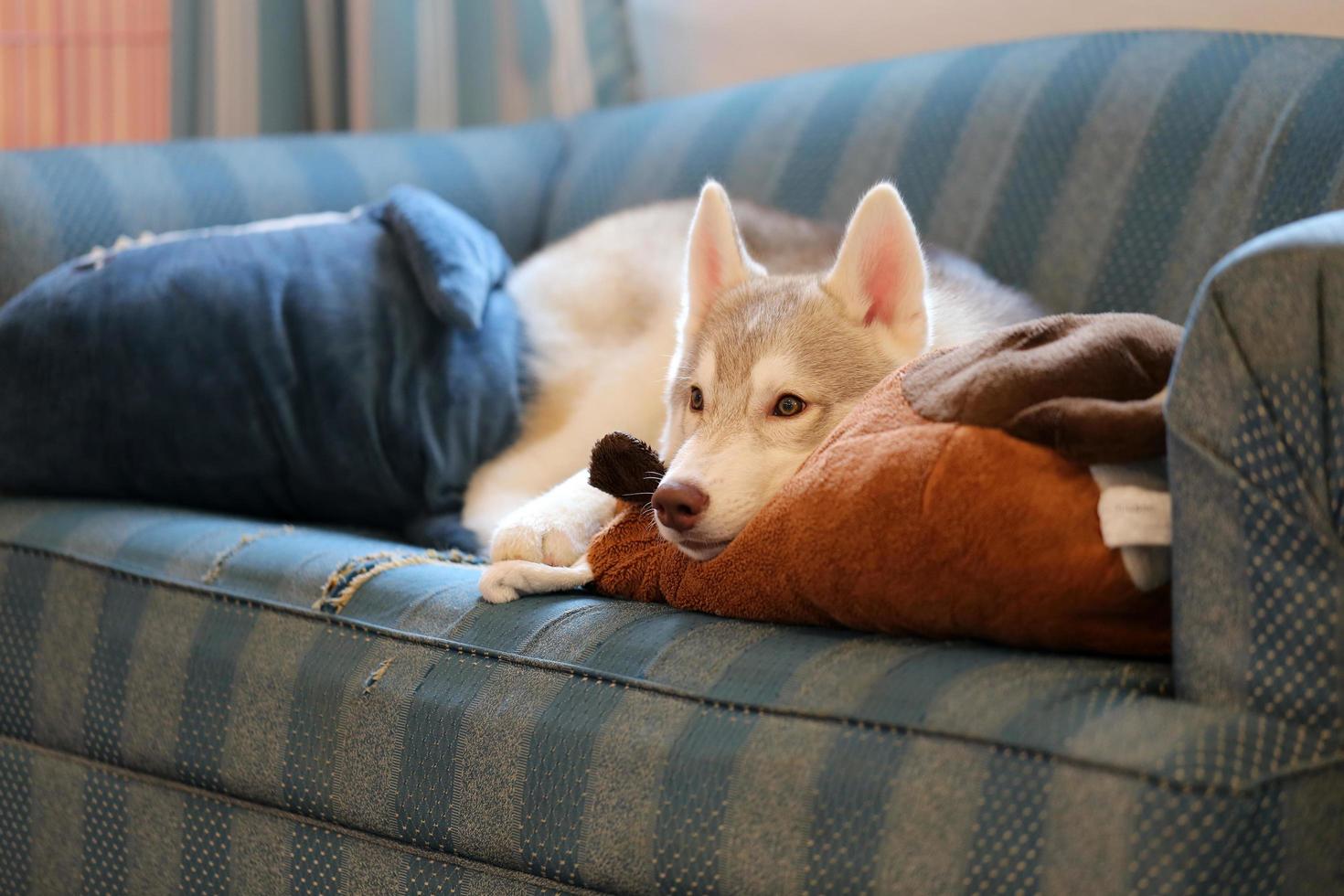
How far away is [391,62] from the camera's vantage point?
3.59 metres

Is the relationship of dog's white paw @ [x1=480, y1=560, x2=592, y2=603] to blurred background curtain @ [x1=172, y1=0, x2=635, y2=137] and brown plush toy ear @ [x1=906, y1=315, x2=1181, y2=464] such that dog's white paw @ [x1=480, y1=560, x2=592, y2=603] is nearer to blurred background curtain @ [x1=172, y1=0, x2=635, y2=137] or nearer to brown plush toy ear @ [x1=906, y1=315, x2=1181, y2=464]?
brown plush toy ear @ [x1=906, y1=315, x2=1181, y2=464]

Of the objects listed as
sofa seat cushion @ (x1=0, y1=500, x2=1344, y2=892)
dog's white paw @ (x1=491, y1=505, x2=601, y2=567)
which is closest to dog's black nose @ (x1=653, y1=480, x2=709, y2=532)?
sofa seat cushion @ (x1=0, y1=500, x2=1344, y2=892)

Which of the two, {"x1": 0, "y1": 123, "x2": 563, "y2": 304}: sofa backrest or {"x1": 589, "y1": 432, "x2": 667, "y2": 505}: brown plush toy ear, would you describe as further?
{"x1": 0, "y1": 123, "x2": 563, "y2": 304}: sofa backrest

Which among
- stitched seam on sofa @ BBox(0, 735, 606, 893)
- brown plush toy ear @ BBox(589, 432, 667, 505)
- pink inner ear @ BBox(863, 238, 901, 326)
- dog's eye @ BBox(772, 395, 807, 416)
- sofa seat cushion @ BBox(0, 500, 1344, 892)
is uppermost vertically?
pink inner ear @ BBox(863, 238, 901, 326)

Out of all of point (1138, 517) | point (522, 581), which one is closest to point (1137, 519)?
point (1138, 517)

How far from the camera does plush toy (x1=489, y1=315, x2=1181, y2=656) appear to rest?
1.11 meters

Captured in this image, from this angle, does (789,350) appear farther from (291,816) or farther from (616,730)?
(291,816)

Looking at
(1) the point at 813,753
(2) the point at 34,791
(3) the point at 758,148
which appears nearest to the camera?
(1) the point at 813,753

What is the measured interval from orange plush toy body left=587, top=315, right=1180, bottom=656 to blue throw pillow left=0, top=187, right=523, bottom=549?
90 cm

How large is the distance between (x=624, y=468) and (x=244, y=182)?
148cm

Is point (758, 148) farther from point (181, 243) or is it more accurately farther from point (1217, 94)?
point (181, 243)

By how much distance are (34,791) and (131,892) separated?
0.81ft

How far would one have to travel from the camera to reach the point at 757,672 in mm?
1226

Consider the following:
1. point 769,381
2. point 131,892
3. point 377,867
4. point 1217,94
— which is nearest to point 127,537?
point 131,892
